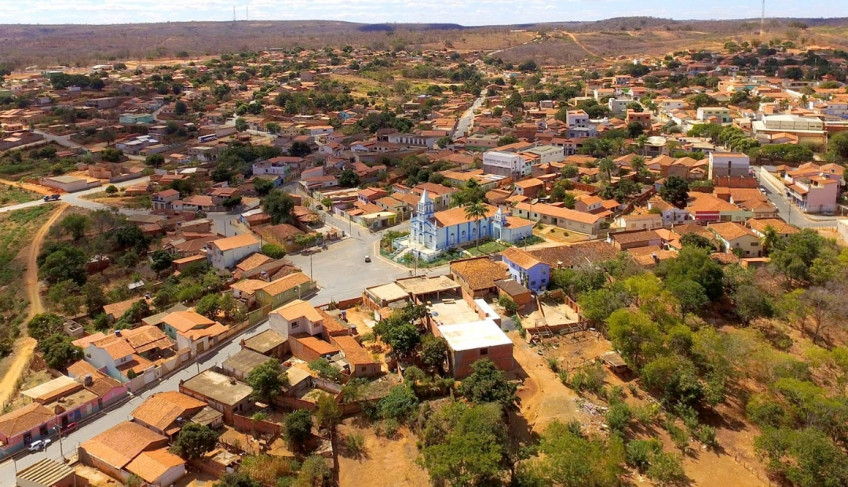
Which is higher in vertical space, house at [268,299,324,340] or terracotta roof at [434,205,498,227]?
terracotta roof at [434,205,498,227]

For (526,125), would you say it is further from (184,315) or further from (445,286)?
(184,315)

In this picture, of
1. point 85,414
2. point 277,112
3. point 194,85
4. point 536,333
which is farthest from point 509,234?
point 194,85

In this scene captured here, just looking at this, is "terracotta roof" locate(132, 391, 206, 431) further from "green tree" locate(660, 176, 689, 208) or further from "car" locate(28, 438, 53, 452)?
"green tree" locate(660, 176, 689, 208)

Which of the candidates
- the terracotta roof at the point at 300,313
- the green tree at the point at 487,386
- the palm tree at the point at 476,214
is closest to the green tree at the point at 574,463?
the green tree at the point at 487,386

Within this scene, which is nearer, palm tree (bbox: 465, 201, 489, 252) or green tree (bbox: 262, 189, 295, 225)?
palm tree (bbox: 465, 201, 489, 252)

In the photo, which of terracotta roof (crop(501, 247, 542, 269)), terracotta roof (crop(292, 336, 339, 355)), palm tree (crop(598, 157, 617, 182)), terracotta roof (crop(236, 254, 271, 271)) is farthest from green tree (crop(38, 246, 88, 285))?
palm tree (crop(598, 157, 617, 182))
